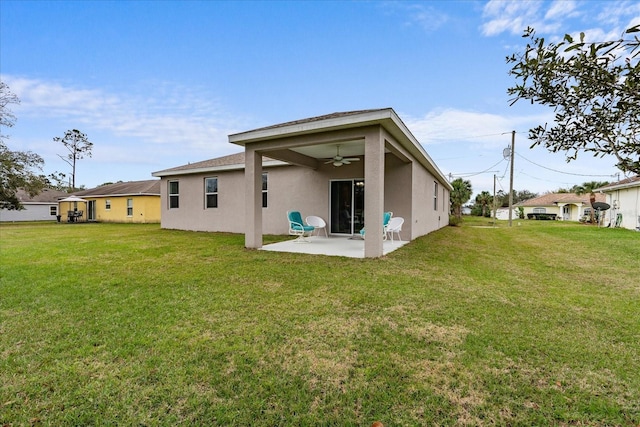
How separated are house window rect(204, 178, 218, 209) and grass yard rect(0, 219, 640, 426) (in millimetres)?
7972

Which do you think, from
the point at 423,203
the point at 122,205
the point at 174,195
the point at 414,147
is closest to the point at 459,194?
the point at 423,203

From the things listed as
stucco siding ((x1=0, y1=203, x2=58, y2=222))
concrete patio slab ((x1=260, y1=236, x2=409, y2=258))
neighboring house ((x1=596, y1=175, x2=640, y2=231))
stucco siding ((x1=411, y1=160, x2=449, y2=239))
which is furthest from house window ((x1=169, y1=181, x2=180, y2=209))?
stucco siding ((x1=0, y1=203, x2=58, y2=222))

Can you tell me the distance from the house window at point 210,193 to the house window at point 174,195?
1905 mm

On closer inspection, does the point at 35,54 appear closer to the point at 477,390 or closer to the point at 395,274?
the point at 395,274

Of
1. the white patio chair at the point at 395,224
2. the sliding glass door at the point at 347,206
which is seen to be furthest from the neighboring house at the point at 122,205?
the white patio chair at the point at 395,224

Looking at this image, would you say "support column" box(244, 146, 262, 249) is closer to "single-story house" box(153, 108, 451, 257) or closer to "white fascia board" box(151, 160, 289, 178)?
"single-story house" box(153, 108, 451, 257)

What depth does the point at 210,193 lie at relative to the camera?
13438 millimetres

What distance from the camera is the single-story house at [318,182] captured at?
658 cm

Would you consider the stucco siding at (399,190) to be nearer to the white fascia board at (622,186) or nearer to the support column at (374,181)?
the support column at (374,181)

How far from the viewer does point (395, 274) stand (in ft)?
17.7

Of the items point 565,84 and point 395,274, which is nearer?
point 565,84

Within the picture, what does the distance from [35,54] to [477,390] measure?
1983cm

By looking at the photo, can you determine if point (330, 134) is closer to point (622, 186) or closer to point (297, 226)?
point (297, 226)

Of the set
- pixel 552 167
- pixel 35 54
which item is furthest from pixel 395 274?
pixel 552 167
